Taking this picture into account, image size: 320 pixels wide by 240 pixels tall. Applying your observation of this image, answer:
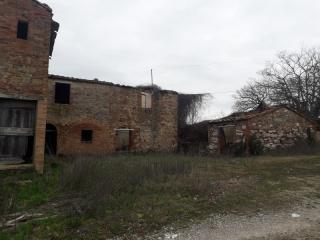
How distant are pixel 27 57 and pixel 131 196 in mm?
6698

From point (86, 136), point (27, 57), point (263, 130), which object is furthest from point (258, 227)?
point (86, 136)

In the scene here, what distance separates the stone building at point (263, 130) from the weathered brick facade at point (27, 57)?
11815 mm

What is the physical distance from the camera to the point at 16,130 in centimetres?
1055

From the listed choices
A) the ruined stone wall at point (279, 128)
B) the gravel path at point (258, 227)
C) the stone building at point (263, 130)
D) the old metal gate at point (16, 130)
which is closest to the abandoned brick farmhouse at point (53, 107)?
the old metal gate at point (16, 130)

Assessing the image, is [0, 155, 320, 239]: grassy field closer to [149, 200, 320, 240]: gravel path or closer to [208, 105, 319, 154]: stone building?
[149, 200, 320, 240]: gravel path

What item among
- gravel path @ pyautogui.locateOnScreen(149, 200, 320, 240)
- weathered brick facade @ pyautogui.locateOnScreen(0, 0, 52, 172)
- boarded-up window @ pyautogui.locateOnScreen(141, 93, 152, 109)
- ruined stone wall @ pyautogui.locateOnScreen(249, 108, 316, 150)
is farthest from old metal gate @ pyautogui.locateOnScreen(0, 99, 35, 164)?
ruined stone wall @ pyautogui.locateOnScreen(249, 108, 316, 150)

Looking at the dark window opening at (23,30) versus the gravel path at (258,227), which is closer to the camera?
the gravel path at (258,227)

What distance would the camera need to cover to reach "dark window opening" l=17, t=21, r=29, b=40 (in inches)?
426

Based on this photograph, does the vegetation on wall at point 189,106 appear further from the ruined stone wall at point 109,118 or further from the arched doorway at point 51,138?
the arched doorway at point 51,138

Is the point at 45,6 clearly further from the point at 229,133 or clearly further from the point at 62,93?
the point at 229,133

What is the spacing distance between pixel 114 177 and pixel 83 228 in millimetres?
2996

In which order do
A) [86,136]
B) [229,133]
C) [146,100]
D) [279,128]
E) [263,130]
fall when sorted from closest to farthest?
1. [86,136]
2. [263,130]
3. [279,128]
4. [229,133]
5. [146,100]

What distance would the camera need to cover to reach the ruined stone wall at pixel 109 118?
1711 cm

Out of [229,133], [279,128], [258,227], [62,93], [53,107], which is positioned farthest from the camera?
[229,133]
